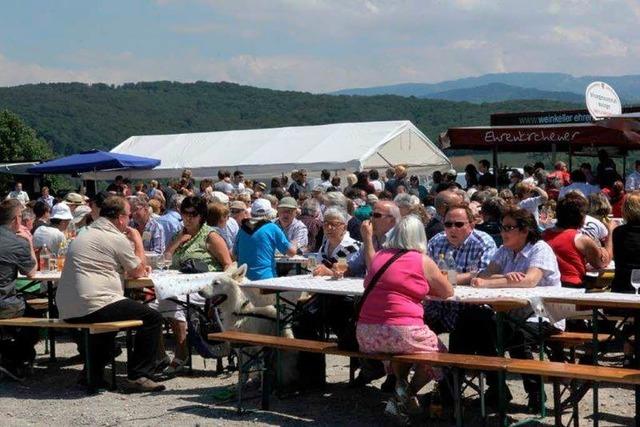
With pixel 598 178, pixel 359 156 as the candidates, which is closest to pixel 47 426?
pixel 598 178

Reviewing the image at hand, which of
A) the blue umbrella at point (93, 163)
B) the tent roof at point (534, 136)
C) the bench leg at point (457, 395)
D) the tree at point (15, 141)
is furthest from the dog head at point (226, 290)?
the tree at point (15, 141)

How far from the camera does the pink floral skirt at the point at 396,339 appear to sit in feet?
19.0

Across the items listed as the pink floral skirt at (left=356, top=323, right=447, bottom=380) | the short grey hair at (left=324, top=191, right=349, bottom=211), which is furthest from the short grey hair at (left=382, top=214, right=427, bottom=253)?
the short grey hair at (left=324, top=191, right=349, bottom=211)

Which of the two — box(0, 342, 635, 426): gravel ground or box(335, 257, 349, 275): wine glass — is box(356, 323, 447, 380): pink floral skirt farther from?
box(335, 257, 349, 275): wine glass

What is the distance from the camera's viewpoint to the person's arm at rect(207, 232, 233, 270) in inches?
314

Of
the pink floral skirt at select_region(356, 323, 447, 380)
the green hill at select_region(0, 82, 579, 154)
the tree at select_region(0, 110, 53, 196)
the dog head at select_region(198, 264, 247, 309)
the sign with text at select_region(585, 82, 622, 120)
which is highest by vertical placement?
the green hill at select_region(0, 82, 579, 154)

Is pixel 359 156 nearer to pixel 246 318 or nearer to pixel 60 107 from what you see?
pixel 246 318

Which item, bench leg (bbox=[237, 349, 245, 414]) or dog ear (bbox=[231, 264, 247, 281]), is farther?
dog ear (bbox=[231, 264, 247, 281])

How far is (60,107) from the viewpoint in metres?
103

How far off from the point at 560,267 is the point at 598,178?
841 cm

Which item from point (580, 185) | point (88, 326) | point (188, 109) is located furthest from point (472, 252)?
point (188, 109)

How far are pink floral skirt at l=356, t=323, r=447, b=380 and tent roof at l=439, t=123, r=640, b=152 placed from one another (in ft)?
39.2

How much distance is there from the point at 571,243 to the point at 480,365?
2.07m

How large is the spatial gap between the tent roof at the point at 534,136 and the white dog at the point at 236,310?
11.2 meters
